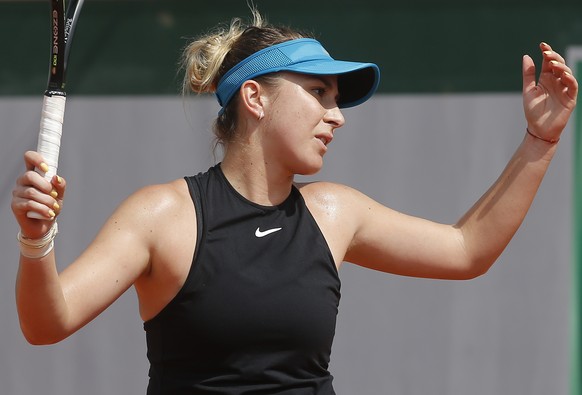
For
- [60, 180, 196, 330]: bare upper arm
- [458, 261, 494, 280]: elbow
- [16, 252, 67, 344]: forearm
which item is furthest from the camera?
[458, 261, 494, 280]: elbow

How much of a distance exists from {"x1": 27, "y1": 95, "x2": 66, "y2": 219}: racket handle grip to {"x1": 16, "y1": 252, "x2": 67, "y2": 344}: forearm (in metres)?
0.15

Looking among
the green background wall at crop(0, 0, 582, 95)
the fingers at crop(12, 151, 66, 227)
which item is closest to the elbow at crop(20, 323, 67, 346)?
the fingers at crop(12, 151, 66, 227)

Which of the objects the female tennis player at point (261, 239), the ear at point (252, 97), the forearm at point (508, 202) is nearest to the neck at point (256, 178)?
the female tennis player at point (261, 239)

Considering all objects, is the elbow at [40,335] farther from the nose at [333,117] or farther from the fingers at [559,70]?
the fingers at [559,70]

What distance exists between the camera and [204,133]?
399 centimetres

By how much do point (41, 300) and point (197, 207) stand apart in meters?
0.47

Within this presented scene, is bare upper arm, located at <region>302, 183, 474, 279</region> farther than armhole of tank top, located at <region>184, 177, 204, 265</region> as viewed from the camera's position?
Yes

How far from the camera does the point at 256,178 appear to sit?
247 cm

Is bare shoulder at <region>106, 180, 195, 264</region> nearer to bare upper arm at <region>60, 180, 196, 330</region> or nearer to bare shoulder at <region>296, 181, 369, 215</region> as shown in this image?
bare upper arm at <region>60, 180, 196, 330</region>

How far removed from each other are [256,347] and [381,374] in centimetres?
177

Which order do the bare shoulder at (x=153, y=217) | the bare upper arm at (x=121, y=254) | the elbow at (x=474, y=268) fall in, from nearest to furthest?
the bare upper arm at (x=121, y=254)
the bare shoulder at (x=153, y=217)
the elbow at (x=474, y=268)

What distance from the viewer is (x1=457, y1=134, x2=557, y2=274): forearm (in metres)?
2.55

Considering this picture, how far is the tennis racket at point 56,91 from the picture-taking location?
74.2 inches

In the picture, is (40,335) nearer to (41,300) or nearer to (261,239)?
(41,300)
